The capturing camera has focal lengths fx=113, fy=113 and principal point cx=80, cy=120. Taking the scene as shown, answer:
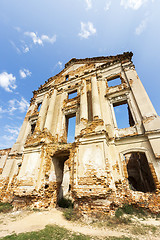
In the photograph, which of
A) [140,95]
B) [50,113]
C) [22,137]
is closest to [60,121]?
[50,113]

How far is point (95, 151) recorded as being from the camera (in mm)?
6336

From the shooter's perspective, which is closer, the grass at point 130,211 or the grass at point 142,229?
the grass at point 142,229

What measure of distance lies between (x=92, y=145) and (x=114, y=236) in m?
3.79

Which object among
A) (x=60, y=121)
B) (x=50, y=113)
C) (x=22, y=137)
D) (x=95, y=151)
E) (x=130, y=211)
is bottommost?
(x=130, y=211)

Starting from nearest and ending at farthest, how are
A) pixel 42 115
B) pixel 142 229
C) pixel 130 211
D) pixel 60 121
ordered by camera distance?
pixel 142 229, pixel 130 211, pixel 60 121, pixel 42 115

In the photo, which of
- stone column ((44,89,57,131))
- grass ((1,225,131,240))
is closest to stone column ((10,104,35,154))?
stone column ((44,89,57,131))

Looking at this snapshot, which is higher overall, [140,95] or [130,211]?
[140,95]

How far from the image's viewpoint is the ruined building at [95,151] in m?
5.54

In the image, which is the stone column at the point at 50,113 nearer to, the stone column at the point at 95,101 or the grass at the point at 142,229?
the stone column at the point at 95,101

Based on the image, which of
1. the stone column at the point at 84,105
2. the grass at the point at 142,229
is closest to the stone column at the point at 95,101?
the stone column at the point at 84,105

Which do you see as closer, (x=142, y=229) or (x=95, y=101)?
(x=142, y=229)

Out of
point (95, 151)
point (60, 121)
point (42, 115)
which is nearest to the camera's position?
point (95, 151)

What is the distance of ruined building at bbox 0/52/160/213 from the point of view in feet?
18.2

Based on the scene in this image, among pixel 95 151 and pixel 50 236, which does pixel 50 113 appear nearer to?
pixel 95 151
